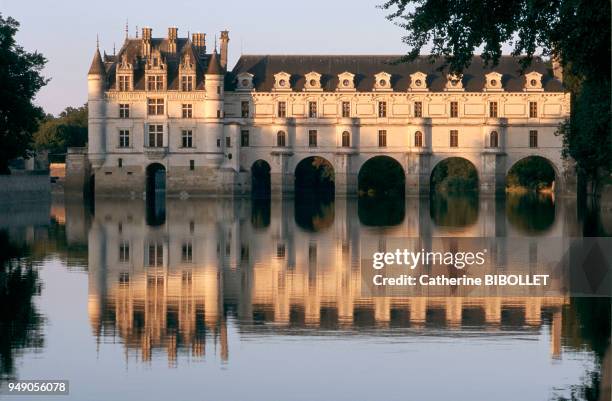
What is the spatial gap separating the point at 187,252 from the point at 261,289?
10.0 m

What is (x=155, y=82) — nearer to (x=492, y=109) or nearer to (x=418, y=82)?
(x=418, y=82)

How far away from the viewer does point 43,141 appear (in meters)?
120

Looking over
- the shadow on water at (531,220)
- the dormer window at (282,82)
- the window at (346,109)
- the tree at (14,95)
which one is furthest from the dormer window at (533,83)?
the tree at (14,95)

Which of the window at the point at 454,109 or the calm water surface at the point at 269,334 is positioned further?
the window at the point at 454,109

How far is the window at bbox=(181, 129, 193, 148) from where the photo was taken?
89.0m

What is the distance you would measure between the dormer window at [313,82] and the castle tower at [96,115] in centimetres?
1459

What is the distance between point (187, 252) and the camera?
3309cm

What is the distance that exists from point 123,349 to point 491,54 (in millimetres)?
10845

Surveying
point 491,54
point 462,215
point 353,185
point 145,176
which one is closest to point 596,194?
point 353,185

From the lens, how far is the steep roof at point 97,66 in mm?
88562

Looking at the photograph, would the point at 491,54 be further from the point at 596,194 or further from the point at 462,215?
the point at 596,194

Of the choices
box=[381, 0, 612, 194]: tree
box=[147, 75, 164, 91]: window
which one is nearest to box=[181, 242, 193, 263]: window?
box=[381, 0, 612, 194]: tree

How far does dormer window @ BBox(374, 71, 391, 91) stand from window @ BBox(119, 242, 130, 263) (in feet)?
178

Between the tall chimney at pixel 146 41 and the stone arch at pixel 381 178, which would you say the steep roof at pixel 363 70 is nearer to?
the tall chimney at pixel 146 41
